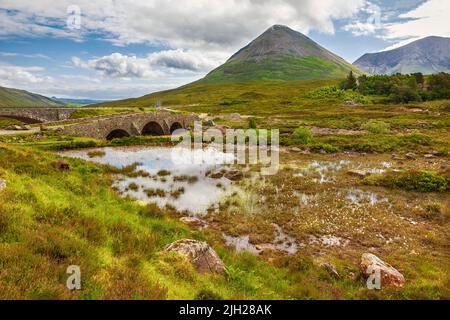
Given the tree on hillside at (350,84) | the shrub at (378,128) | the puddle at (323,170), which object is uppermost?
the tree on hillside at (350,84)

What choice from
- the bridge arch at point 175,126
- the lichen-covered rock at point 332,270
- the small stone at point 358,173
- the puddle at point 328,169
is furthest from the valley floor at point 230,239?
the bridge arch at point 175,126

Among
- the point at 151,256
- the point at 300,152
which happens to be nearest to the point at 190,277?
the point at 151,256

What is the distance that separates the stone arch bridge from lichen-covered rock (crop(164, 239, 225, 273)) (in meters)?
36.3

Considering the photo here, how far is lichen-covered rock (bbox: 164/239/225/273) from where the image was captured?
393 inches

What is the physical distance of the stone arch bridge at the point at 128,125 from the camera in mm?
43000

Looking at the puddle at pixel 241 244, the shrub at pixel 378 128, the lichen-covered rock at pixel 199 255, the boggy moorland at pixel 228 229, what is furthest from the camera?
the shrub at pixel 378 128

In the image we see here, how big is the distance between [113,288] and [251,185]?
→ 1856 centimetres

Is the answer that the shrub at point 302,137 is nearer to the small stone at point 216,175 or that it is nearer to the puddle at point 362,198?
the small stone at point 216,175

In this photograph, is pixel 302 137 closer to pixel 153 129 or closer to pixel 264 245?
pixel 153 129

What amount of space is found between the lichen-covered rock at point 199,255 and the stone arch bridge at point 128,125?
119 feet

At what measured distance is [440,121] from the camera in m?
64.3

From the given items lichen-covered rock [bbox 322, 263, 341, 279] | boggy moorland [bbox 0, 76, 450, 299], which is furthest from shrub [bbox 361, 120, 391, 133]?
lichen-covered rock [bbox 322, 263, 341, 279]
